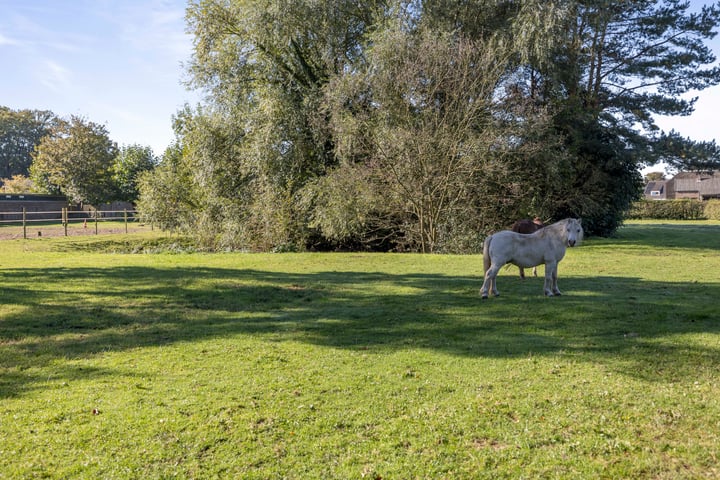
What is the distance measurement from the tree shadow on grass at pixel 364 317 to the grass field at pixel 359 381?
6 centimetres

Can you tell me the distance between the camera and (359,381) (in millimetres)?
6316

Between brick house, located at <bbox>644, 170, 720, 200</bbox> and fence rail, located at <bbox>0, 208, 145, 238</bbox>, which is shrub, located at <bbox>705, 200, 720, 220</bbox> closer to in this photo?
brick house, located at <bbox>644, 170, 720, 200</bbox>

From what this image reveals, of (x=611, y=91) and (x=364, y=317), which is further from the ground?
(x=611, y=91)

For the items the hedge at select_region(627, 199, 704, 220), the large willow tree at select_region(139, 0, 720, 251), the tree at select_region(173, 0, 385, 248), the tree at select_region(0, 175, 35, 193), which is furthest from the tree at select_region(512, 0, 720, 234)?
the tree at select_region(0, 175, 35, 193)

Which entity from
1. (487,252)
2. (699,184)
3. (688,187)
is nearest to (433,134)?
(487,252)

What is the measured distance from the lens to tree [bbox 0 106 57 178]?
101 meters

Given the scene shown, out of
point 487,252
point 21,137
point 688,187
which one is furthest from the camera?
point 21,137

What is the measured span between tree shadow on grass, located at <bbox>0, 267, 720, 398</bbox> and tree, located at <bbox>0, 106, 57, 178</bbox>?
343 ft

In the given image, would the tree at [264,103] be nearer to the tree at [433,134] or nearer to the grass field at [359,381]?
the tree at [433,134]

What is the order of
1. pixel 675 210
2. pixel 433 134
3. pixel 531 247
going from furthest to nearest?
1. pixel 675 210
2. pixel 433 134
3. pixel 531 247

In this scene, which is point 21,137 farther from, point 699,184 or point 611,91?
point 699,184

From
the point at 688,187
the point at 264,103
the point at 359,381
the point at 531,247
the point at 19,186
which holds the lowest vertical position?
the point at 359,381

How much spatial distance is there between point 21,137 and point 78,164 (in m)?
58.1

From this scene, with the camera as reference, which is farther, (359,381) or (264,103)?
(264,103)
